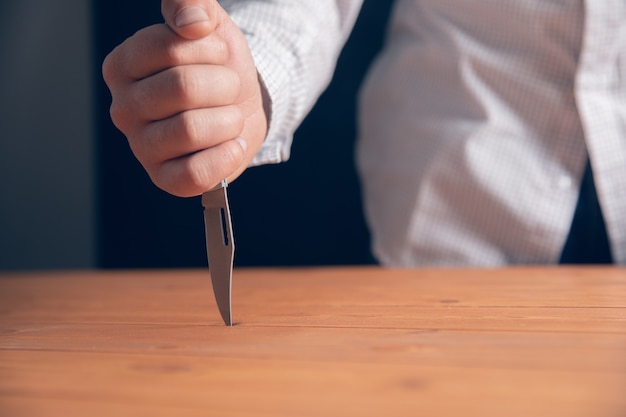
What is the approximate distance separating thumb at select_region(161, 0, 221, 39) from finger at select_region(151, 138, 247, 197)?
0.34ft

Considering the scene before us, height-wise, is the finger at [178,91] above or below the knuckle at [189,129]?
above

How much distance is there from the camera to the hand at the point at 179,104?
58 cm

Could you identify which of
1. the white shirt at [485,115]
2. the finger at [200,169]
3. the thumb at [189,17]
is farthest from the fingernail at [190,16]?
the white shirt at [485,115]

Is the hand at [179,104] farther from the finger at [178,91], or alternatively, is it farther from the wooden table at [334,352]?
the wooden table at [334,352]

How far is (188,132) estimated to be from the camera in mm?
601

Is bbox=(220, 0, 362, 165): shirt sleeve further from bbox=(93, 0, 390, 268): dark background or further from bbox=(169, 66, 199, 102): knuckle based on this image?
bbox=(93, 0, 390, 268): dark background

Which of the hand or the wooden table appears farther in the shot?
the hand

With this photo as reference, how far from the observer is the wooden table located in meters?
0.31

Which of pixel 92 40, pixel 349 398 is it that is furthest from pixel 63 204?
pixel 349 398

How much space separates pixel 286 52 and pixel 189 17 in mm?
399

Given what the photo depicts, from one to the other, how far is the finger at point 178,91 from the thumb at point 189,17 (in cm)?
5

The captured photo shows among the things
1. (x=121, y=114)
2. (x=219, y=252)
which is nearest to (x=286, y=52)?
(x=121, y=114)

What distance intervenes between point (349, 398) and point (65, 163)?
1.83 m

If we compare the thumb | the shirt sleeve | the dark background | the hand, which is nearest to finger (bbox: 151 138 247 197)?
the hand
